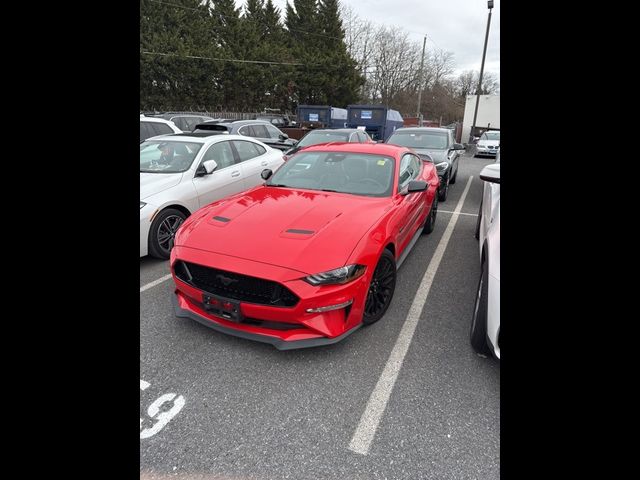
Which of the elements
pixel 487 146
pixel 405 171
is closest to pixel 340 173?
pixel 405 171

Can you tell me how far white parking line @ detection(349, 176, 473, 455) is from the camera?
1943mm

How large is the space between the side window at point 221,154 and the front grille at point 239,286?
2977mm

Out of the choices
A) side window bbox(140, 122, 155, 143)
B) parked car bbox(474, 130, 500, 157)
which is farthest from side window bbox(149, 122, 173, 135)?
parked car bbox(474, 130, 500, 157)

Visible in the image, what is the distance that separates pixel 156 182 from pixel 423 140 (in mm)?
6669

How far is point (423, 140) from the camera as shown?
346 inches

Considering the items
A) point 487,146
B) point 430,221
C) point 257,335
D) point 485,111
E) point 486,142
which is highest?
point 485,111

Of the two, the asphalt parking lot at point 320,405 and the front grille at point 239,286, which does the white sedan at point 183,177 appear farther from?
the front grille at point 239,286

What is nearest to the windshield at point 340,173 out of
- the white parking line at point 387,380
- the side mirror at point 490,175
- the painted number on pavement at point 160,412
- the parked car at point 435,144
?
the side mirror at point 490,175

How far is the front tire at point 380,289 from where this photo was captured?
2.88 metres

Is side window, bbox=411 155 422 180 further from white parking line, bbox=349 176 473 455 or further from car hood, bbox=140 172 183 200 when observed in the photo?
car hood, bbox=140 172 183 200

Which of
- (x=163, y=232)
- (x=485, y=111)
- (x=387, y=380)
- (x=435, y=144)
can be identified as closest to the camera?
(x=387, y=380)

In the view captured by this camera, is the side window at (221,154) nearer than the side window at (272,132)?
Yes

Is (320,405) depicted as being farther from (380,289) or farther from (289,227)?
(289,227)
